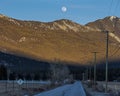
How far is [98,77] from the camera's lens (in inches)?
7785

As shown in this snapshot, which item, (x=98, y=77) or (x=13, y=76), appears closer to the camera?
(x=13, y=76)

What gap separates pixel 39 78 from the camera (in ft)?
623

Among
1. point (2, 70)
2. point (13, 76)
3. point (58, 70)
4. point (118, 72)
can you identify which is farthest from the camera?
point (58, 70)

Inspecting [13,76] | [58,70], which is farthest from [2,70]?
[58,70]

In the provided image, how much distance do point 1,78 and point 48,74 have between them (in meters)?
52.0

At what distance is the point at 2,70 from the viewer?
477 feet

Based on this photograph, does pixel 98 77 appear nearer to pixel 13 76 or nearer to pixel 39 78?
pixel 39 78

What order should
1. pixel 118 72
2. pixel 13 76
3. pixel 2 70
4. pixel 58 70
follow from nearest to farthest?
pixel 2 70 < pixel 13 76 < pixel 118 72 < pixel 58 70

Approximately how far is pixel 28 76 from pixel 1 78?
32.8 metres

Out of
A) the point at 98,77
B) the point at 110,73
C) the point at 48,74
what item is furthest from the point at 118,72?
the point at 48,74

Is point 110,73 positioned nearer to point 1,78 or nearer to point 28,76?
point 28,76

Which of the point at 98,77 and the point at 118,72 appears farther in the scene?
the point at 98,77

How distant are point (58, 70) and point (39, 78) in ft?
27.8

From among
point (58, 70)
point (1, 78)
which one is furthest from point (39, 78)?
point (1, 78)
